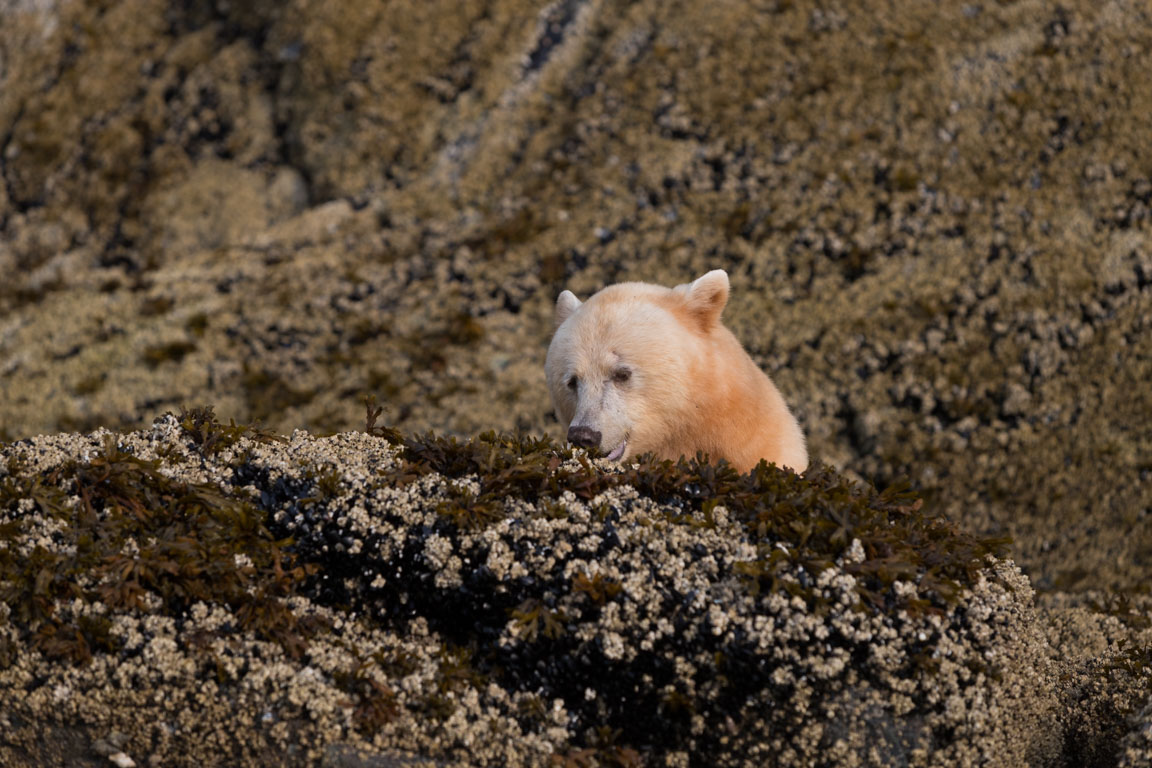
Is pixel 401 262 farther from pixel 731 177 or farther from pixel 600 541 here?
pixel 600 541

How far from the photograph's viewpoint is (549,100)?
22.5 meters

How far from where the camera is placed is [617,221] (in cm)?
1955

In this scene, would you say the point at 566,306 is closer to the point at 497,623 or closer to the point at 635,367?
the point at 635,367

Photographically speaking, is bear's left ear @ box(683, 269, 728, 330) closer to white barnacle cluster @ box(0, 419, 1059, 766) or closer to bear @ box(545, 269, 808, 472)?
bear @ box(545, 269, 808, 472)

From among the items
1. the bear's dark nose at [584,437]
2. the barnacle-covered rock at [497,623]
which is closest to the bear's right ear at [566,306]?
the bear's dark nose at [584,437]

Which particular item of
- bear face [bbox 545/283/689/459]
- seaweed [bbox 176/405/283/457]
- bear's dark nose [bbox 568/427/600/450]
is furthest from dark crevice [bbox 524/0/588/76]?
seaweed [bbox 176/405/283/457]

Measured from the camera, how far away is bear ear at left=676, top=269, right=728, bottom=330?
8641 millimetres

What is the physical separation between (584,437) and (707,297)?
196 centimetres

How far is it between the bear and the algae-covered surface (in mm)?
3214

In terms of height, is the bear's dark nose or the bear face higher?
the bear face

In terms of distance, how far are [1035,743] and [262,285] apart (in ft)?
59.3

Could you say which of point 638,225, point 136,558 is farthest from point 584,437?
point 638,225

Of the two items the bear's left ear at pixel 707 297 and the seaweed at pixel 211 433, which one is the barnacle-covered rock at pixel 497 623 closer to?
the seaweed at pixel 211 433

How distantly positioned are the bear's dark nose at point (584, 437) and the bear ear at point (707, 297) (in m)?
1.71
